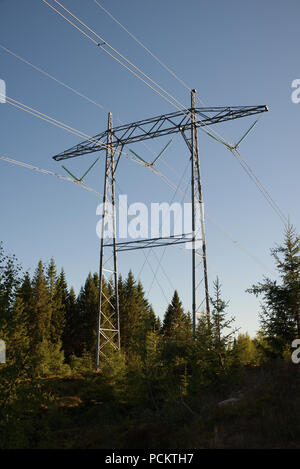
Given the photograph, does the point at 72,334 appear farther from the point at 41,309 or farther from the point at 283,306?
the point at 283,306

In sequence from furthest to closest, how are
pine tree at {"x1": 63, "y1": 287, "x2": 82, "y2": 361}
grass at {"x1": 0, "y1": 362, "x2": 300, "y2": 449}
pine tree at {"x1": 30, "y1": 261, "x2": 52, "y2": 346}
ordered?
pine tree at {"x1": 63, "y1": 287, "x2": 82, "y2": 361} → pine tree at {"x1": 30, "y1": 261, "x2": 52, "y2": 346} → grass at {"x1": 0, "y1": 362, "x2": 300, "y2": 449}

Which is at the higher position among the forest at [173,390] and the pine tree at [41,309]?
the pine tree at [41,309]

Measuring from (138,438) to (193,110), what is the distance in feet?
53.5

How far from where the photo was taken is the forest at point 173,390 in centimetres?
1252

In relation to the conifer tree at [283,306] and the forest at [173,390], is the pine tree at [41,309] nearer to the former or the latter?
the forest at [173,390]

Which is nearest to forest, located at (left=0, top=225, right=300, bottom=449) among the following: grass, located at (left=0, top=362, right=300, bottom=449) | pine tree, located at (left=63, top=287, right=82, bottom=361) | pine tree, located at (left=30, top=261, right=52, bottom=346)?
grass, located at (left=0, top=362, right=300, bottom=449)

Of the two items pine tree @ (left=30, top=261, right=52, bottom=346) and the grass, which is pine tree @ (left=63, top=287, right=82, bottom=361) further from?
the grass

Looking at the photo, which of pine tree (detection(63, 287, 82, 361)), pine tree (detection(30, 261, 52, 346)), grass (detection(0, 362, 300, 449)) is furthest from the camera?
pine tree (detection(63, 287, 82, 361))

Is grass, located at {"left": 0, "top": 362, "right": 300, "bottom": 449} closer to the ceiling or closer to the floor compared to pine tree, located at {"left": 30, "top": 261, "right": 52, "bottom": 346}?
closer to the floor

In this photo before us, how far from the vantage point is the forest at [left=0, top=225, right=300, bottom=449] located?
1252 cm

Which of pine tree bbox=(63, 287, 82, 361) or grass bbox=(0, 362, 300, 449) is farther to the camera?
pine tree bbox=(63, 287, 82, 361)

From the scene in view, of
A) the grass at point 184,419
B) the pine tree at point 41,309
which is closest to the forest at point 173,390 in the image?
the grass at point 184,419
